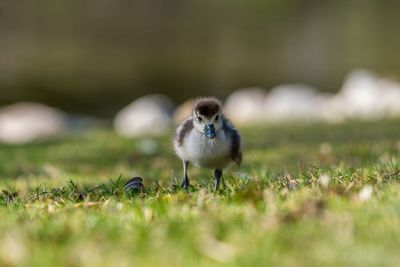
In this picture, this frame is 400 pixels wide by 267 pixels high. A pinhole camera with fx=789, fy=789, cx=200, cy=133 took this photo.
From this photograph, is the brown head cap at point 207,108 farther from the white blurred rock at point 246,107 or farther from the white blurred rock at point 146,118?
the white blurred rock at point 246,107

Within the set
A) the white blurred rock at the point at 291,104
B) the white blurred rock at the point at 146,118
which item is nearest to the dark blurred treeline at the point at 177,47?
the white blurred rock at the point at 146,118

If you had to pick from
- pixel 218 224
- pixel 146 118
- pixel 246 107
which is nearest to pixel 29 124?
pixel 146 118

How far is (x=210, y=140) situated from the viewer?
312 inches

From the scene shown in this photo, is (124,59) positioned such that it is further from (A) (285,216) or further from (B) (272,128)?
(A) (285,216)

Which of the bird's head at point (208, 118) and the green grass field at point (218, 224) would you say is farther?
the bird's head at point (208, 118)

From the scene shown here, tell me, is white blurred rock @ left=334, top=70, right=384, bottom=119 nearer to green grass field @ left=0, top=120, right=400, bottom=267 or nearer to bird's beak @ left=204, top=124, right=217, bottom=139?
bird's beak @ left=204, top=124, right=217, bottom=139

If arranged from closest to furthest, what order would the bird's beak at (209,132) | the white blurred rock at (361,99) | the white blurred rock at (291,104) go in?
the bird's beak at (209,132) → the white blurred rock at (361,99) → the white blurred rock at (291,104)

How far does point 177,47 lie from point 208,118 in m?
56.7

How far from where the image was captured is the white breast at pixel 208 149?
793 cm

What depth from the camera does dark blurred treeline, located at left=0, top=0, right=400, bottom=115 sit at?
152ft

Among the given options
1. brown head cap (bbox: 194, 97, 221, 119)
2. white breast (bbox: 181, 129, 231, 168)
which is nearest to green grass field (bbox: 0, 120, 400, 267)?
white breast (bbox: 181, 129, 231, 168)

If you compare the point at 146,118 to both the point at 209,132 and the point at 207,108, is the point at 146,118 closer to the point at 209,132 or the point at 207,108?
the point at 207,108

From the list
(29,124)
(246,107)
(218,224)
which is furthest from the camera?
(246,107)

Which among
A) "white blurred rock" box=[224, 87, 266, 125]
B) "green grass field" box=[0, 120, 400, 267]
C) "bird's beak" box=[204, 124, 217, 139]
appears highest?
"bird's beak" box=[204, 124, 217, 139]
